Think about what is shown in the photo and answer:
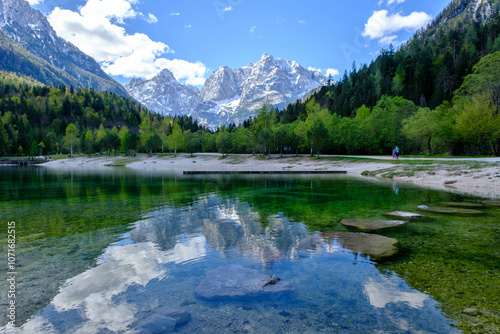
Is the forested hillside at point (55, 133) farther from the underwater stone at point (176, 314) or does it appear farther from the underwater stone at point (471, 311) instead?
the underwater stone at point (471, 311)

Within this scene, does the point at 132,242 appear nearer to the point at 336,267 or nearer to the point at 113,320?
the point at 113,320

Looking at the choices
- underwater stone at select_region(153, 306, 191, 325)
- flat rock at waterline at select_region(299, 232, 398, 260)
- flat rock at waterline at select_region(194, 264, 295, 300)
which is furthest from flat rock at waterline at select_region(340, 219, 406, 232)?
underwater stone at select_region(153, 306, 191, 325)

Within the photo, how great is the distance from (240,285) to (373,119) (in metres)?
78.4

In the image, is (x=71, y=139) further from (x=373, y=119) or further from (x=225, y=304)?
(x=225, y=304)

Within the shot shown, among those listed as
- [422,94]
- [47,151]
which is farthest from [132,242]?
[47,151]

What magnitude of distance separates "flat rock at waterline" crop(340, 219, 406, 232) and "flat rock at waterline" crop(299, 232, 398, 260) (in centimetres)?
106

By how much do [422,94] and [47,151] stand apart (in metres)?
187

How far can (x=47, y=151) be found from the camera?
14488 centimetres

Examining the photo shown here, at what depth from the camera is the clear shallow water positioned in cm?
507

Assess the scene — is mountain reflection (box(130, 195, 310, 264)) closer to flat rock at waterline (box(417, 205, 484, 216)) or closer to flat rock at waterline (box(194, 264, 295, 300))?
flat rock at waterline (box(194, 264, 295, 300))

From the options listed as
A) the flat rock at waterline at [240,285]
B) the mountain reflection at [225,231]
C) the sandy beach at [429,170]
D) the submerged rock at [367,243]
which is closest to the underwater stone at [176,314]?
the flat rock at waterline at [240,285]

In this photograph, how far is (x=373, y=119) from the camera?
244 ft

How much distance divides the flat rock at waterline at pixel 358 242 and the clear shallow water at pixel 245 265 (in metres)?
0.31

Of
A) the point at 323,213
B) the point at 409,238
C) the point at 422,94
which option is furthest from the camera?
the point at 422,94
